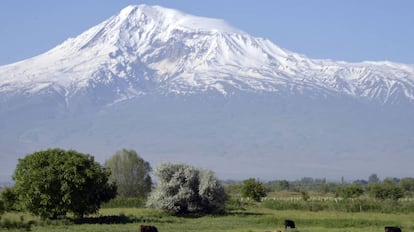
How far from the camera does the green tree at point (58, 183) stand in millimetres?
55031

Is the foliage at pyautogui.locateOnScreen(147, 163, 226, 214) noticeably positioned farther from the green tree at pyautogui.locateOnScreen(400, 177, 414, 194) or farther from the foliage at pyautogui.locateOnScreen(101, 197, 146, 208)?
the green tree at pyautogui.locateOnScreen(400, 177, 414, 194)

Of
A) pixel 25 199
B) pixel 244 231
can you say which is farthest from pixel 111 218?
pixel 244 231

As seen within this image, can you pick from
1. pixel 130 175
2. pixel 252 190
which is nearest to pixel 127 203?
pixel 130 175

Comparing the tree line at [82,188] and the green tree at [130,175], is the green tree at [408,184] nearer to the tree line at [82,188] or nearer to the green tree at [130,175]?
the green tree at [130,175]

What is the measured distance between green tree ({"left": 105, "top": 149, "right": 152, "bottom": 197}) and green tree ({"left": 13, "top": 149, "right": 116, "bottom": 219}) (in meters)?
30.8

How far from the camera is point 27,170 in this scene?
57188mm

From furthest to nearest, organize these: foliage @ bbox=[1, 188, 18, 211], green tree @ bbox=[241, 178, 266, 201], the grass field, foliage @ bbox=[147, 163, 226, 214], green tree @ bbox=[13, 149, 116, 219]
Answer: green tree @ bbox=[241, 178, 266, 201] < foliage @ bbox=[147, 163, 226, 214] < foliage @ bbox=[1, 188, 18, 211] < green tree @ bbox=[13, 149, 116, 219] < the grass field

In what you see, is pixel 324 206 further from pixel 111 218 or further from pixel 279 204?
pixel 111 218

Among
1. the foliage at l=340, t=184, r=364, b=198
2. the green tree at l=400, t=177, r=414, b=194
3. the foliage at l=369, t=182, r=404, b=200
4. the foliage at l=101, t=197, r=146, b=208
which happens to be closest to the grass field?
the foliage at l=101, t=197, r=146, b=208

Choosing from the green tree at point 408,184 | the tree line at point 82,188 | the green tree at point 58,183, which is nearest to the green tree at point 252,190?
the tree line at point 82,188

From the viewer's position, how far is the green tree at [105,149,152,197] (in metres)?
89.1

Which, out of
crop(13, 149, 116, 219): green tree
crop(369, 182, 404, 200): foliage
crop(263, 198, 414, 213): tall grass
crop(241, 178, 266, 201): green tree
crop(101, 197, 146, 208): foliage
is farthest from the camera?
crop(369, 182, 404, 200): foliage

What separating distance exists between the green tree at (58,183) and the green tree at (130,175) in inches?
1211

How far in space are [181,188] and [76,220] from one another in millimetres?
12825
